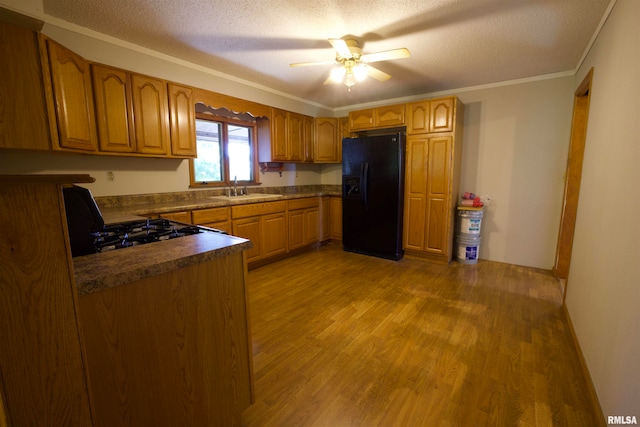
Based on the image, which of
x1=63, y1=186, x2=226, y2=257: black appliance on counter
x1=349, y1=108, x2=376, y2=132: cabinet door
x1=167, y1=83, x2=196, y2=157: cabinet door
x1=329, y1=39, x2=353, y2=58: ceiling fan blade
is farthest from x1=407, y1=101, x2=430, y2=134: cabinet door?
x1=63, y1=186, x2=226, y2=257: black appliance on counter

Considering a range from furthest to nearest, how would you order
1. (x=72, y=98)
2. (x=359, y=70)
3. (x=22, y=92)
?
(x=359, y=70)
(x=72, y=98)
(x=22, y=92)

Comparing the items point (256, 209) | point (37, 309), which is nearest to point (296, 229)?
point (256, 209)

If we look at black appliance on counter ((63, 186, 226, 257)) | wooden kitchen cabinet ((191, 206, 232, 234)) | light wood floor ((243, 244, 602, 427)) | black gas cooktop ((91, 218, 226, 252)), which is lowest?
light wood floor ((243, 244, 602, 427))

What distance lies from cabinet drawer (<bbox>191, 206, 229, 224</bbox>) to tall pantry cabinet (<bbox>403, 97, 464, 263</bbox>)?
2338mm

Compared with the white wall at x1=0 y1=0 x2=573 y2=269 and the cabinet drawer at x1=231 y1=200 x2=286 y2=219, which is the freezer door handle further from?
the white wall at x1=0 y1=0 x2=573 y2=269

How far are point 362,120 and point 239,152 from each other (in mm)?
1816

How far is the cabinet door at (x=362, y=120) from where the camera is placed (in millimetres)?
3906

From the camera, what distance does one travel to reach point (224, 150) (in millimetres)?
3645

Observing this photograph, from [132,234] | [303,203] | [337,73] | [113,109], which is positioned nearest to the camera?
[132,234]

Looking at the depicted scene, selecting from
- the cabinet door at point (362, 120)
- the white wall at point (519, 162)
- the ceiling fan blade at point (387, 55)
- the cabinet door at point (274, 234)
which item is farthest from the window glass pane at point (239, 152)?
the white wall at point (519, 162)

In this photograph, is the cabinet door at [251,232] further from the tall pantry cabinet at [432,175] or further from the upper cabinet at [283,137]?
the tall pantry cabinet at [432,175]

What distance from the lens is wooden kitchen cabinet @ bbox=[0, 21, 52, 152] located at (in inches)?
66.1

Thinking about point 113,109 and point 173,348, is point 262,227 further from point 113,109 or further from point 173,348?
point 173,348

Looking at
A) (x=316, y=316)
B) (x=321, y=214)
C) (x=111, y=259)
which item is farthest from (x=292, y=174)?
(x=111, y=259)
